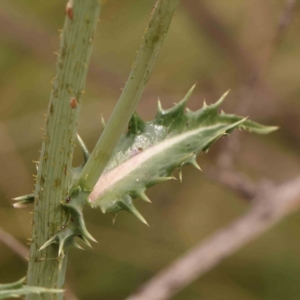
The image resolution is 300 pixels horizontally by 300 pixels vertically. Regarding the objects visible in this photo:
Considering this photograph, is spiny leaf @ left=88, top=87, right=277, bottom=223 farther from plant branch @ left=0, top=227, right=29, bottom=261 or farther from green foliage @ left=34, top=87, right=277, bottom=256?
plant branch @ left=0, top=227, right=29, bottom=261

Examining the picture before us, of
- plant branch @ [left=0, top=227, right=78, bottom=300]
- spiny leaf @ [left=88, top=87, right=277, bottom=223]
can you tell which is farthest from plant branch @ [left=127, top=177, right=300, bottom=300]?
spiny leaf @ [left=88, top=87, right=277, bottom=223]

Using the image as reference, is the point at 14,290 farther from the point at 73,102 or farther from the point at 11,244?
the point at 11,244

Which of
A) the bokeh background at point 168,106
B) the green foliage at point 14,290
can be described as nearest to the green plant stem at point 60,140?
the green foliage at point 14,290

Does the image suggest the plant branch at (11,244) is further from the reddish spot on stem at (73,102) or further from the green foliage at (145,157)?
the reddish spot on stem at (73,102)

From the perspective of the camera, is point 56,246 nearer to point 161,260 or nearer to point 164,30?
point 164,30

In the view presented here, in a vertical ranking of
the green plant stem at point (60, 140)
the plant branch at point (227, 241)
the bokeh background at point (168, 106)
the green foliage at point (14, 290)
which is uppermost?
the bokeh background at point (168, 106)

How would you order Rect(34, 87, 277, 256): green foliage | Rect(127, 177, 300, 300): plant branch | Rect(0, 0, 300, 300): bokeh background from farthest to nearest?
Rect(0, 0, 300, 300): bokeh background, Rect(127, 177, 300, 300): plant branch, Rect(34, 87, 277, 256): green foliage
